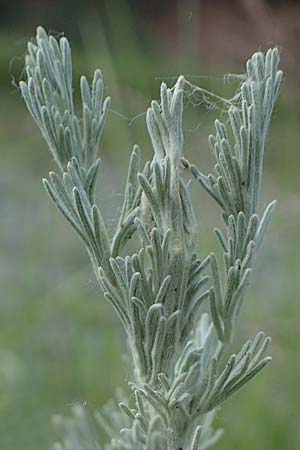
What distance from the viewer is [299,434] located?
149cm

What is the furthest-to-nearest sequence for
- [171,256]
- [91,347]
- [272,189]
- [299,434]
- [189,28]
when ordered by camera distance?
1. [272,189]
2. [189,28]
3. [91,347]
4. [299,434]
5. [171,256]

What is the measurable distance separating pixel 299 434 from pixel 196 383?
0.85m

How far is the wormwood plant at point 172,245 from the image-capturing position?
2.16ft

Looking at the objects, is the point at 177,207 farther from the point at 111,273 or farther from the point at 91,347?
the point at 91,347

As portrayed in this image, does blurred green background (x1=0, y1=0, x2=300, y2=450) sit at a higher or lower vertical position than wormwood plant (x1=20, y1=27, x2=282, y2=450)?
higher

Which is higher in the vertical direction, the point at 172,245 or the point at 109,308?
the point at 109,308

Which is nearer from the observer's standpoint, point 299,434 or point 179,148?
point 179,148

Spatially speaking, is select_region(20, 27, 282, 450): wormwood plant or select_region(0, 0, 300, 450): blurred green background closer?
select_region(20, 27, 282, 450): wormwood plant

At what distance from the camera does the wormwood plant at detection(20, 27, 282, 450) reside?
658 mm

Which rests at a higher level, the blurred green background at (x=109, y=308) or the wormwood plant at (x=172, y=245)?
the blurred green background at (x=109, y=308)

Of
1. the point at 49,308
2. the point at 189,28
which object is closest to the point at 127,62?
the point at 189,28

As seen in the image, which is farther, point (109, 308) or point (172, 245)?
point (109, 308)

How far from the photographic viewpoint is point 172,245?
66 centimetres

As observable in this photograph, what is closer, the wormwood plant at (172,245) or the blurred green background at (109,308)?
the wormwood plant at (172,245)
